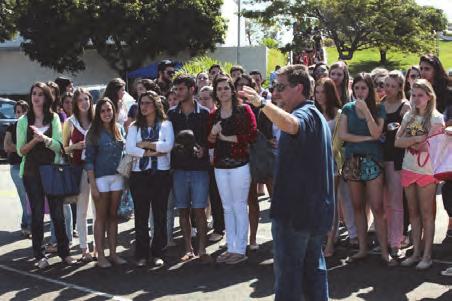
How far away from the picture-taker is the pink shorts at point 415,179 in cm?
633

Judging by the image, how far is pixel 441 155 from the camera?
6.07 metres

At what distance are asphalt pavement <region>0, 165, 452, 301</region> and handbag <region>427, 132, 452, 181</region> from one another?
1.02 m

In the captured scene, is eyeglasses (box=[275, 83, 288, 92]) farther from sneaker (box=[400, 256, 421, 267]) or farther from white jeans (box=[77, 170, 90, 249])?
white jeans (box=[77, 170, 90, 249])

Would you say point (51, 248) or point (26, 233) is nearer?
point (51, 248)

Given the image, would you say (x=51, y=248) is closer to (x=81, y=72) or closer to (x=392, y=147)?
(x=392, y=147)

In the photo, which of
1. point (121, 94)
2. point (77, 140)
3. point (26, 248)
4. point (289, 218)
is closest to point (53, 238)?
point (26, 248)

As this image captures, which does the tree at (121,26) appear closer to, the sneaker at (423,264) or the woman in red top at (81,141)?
the woman in red top at (81,141)

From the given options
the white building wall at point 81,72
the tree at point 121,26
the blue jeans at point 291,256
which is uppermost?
the tree at point 121,26

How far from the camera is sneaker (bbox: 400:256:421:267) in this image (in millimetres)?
6523

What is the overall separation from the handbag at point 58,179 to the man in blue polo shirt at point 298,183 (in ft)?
10.5

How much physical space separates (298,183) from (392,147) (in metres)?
2.80

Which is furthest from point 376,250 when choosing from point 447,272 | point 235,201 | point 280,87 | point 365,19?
point 365,19

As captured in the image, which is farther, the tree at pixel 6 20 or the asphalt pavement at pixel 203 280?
the tree at pixel 6 20

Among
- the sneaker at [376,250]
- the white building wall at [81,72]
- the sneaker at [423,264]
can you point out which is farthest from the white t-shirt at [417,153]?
the white building wall at [81,72]
